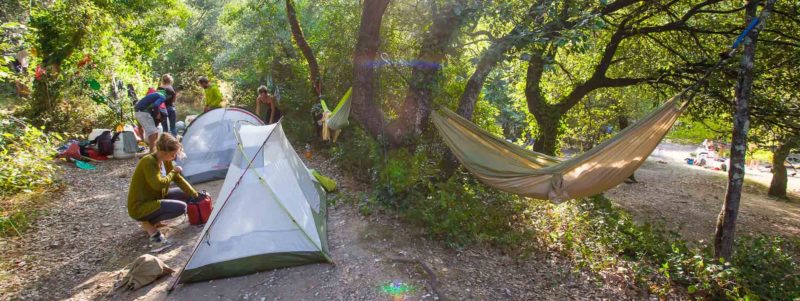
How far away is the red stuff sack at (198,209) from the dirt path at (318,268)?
99mm

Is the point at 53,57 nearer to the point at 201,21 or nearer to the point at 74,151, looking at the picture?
the point at 74,151

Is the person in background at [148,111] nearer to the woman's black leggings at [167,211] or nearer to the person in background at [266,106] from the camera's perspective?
the person in background at [266,106]

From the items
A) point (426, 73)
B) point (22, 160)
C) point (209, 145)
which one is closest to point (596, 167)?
point (426, 73)

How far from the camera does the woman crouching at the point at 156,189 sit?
12.8 feet

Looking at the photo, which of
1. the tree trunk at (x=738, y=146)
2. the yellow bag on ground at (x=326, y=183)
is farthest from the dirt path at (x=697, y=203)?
the yellow bag on ground at (x=326, y=183)

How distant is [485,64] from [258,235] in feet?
9.92

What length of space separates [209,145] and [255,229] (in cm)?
294

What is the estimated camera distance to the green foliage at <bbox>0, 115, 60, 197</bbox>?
5.04 m

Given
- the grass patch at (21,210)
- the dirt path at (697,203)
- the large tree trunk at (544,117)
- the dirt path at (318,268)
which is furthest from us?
the dirt path at (697,203)

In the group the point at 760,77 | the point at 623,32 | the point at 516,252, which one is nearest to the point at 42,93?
the point at 516,252

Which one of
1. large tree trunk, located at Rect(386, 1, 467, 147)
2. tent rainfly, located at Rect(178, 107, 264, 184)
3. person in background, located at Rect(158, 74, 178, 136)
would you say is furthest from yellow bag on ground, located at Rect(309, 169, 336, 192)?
person in background, located at Rect(158, 74, 178, 136)

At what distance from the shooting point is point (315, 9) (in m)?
10.8

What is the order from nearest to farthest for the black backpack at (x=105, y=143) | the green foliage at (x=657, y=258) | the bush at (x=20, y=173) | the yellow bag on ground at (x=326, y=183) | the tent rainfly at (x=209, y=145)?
the green foliage at (x=657, y=258), the bush at (x=20, y=173), the yellow bag on ground at (x=326, y=183), the tent rainfly at (x=209, y=145), the black backpack at (x=105, y=143)

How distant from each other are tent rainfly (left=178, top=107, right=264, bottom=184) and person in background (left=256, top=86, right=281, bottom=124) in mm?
1445
